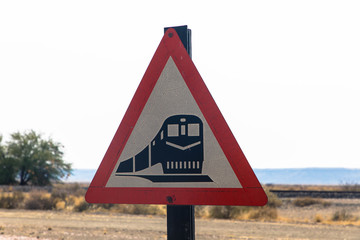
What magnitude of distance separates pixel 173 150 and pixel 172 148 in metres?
0.01

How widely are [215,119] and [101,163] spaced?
0.80 m

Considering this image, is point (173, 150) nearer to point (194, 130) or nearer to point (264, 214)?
point (194, 130)

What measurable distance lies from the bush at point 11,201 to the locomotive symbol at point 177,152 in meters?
28.2

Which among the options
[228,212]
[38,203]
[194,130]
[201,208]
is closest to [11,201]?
[38,203]

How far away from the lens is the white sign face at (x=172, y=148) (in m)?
3.16

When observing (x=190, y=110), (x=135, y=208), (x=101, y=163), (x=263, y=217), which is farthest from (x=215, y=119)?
(x=135, y=208)

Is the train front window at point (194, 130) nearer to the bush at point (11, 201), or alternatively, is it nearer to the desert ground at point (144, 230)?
the desert ground at point (144, 230)

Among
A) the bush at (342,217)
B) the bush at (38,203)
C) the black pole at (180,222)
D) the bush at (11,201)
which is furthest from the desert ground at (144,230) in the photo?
the black pole at (180,222)

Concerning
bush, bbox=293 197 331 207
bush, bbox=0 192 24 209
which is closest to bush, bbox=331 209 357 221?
bush, bbox=293 197 331 207

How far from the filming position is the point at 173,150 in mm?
3213

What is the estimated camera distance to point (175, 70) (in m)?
3.34

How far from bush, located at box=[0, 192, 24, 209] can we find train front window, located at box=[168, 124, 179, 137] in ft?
92.9

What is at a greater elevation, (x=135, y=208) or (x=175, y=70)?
(x=175, y=70)

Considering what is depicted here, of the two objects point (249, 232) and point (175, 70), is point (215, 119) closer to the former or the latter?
point (175, 70)
